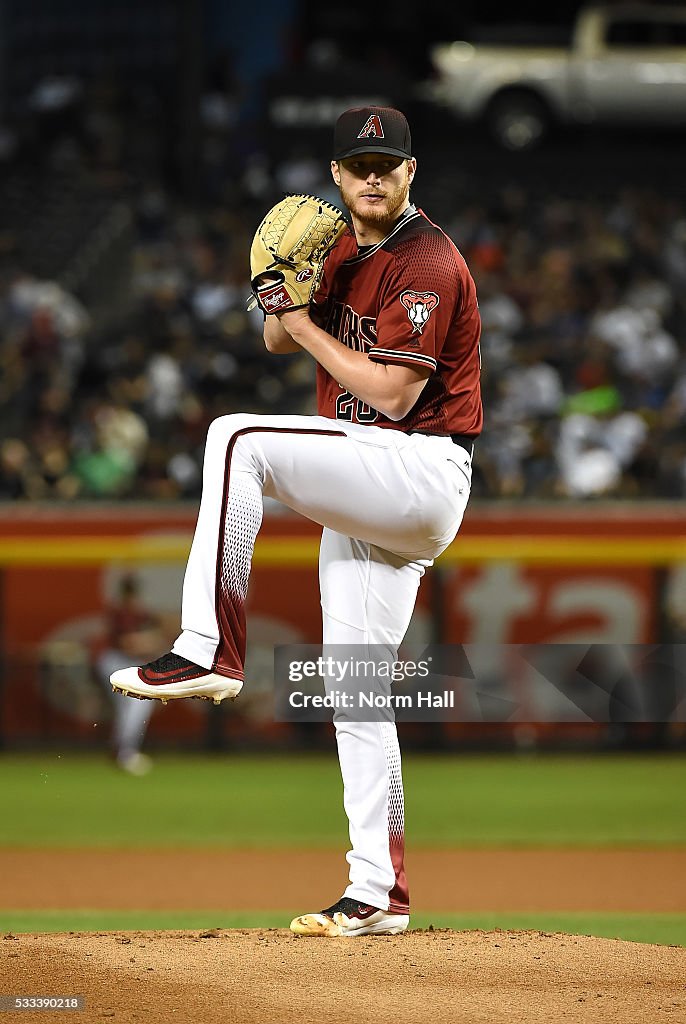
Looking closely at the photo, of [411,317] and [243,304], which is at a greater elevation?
[243,304]

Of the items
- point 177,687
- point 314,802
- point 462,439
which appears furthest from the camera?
point 314,802

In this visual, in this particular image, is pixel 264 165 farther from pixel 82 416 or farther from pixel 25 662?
pixel 25 662

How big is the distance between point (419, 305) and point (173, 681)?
1.18m

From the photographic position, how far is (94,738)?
36.3 feet

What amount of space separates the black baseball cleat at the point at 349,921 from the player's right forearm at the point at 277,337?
161cm

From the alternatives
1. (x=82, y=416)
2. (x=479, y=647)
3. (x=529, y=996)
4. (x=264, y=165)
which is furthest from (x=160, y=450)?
(x=529, y=996)

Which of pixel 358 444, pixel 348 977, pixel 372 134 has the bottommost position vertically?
pixel 348 977

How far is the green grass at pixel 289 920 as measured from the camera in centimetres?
612

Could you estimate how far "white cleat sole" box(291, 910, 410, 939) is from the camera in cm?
441

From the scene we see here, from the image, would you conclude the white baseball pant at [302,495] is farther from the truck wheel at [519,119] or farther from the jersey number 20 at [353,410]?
the truck wheel at [519,119]

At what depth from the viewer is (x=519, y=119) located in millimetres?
18953

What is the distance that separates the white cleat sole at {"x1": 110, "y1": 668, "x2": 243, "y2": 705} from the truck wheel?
633 inches

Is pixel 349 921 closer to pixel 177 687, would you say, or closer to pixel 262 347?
pixel 177 687

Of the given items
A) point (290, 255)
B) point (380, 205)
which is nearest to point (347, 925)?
point (290, 255)
